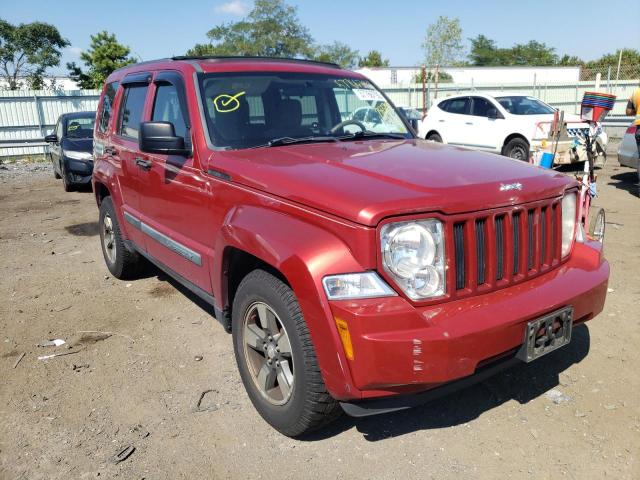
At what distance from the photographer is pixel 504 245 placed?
2.48 m

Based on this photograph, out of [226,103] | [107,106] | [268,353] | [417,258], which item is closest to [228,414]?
[268,353]

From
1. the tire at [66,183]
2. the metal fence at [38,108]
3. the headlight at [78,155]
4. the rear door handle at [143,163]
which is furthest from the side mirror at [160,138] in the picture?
the metal fence at [38,108]

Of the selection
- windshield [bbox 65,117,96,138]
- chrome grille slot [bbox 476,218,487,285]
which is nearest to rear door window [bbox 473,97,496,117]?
windshield [bbox 65,117,96,138]

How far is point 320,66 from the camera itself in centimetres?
422

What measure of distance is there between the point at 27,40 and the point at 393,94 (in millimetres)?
26619

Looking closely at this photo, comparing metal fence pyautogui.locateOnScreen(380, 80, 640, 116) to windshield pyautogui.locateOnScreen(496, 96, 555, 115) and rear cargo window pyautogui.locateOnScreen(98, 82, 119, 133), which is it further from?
rear cargo window pyautogui.locateOnScreen(98, 82, 119, 133)

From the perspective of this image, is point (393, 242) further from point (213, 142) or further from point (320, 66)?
point (320, 66)

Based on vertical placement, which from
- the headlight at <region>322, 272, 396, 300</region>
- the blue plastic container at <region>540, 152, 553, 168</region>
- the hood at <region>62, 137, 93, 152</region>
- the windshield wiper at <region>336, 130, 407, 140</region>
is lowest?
the headlight at <region>322, 272, 396, 300</region>

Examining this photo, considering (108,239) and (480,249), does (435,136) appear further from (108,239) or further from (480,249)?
(480,249)

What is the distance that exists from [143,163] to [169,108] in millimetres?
525

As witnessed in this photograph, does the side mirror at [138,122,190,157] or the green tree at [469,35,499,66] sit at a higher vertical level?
the green tree at [469,35,499,66]

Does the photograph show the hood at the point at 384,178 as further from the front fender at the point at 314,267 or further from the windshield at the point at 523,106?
the windshield at the point at 523,106

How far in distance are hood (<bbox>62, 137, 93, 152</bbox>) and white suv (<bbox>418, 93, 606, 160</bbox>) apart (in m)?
7.86

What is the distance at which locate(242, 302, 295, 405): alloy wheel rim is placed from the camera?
2736mm
